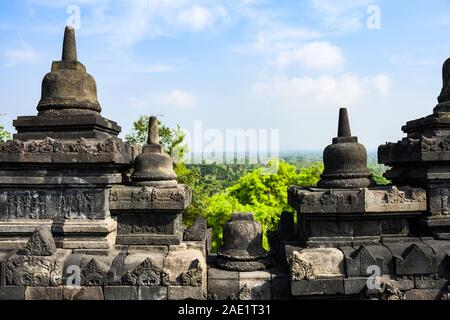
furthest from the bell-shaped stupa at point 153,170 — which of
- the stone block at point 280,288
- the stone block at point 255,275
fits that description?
the stone block at point 280,288

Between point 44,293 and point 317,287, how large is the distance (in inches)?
128

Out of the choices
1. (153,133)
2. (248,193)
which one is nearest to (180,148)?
(248,193)

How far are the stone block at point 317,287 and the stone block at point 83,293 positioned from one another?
Answer: 7.51ft

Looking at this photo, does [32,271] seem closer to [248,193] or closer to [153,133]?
[153,133]

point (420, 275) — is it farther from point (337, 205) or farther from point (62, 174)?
point (62, 174)

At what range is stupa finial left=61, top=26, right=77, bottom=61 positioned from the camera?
5.55 meters

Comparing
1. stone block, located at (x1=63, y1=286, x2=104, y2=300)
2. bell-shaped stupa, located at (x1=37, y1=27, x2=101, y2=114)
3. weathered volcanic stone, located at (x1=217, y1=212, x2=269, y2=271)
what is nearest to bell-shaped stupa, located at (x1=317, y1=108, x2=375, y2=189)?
weathered volcanic stone, located at (x1=217, y1=212, x2=269, y2=271)

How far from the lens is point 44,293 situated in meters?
4.41

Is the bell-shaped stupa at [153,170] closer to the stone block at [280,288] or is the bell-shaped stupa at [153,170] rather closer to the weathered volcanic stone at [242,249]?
the weathered volcanic stone at [242,249]

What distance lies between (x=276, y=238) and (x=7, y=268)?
12.0ft

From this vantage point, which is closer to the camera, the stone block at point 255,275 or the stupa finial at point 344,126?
the stone block at point 255,275

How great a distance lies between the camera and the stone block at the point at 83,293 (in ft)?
14.3

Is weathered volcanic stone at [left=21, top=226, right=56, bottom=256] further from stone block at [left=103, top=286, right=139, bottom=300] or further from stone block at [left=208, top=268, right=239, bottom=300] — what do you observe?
stone block at [left=208, top=268, right=239, bottom=300]

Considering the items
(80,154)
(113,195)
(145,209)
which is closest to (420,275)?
(145,209)
